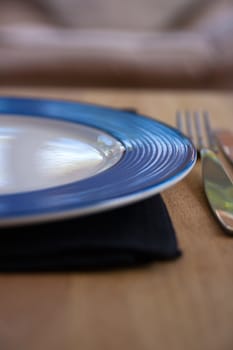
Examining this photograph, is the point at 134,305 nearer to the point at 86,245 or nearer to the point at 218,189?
the point at 86,245

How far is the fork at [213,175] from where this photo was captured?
49 centimetres

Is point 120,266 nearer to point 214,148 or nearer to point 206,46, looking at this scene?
point 214,148

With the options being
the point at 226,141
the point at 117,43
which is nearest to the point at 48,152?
the point at 226,141

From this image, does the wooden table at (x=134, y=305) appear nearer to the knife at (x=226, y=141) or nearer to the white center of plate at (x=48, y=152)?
the white center of plate at (x=48, y=152)

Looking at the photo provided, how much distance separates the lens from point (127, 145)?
59cm

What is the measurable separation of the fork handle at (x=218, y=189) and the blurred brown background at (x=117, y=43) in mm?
1062

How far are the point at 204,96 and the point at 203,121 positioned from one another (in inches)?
9.9

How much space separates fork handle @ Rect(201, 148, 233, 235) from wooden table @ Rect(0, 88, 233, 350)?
0.04 feet

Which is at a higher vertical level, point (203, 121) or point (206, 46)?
point (203, 121)

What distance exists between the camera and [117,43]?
1914mm

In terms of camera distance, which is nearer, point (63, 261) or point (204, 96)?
point (63, 261)

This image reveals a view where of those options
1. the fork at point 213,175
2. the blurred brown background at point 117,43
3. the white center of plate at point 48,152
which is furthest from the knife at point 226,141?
the blurred brown background at point 117,43

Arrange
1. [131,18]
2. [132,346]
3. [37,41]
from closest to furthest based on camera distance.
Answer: [132,346] → [37,41] → [131,18]

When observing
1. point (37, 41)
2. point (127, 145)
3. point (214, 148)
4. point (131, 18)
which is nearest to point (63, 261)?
point (127, 145)
